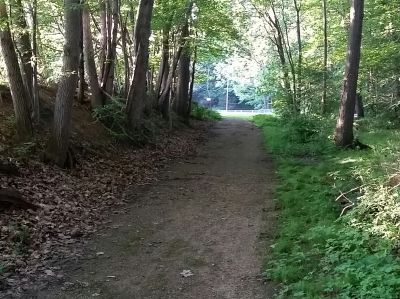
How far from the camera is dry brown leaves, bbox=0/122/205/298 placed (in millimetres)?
6012

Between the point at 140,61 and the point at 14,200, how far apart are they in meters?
7.87

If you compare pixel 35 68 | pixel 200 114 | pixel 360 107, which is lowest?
pixel 200 114

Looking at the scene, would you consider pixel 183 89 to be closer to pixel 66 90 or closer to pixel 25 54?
pixel 25 54

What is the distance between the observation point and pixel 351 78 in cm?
1438

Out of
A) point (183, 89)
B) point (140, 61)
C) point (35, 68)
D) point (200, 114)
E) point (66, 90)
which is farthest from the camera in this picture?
point (200, 114)

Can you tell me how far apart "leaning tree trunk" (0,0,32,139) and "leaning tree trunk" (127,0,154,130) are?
4379 millimetres

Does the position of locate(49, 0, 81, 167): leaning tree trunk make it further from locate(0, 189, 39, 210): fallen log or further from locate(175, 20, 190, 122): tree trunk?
locate(175, 20, 190, 122): tree trunk

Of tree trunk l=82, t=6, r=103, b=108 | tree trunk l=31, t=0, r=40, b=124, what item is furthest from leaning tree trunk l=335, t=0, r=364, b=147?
tree trunk l=31, t=0, r=40, b=124

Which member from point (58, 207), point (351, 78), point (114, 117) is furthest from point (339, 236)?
point (114, 117)

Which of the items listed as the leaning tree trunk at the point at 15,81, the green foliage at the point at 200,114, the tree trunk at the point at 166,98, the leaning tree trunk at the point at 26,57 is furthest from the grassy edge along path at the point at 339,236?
the green foliage at the point at 200,114

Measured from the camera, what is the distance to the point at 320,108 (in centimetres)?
2534

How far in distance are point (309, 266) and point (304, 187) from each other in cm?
456

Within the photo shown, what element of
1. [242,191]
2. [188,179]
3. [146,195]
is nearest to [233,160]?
[188,179]

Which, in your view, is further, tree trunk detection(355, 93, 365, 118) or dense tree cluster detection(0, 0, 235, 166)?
tree trunk detection(355, 93, 365, 118)
